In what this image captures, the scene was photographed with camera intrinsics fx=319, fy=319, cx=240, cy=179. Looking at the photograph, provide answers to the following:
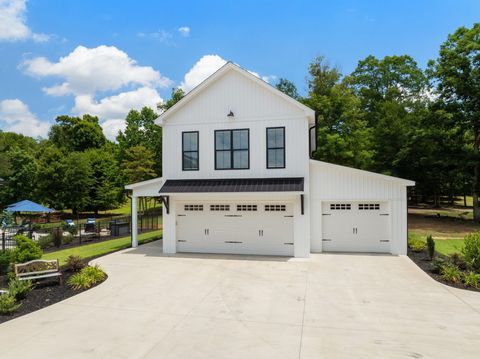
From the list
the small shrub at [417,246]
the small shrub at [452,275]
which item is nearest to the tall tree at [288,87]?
the small shrub at [417,246]

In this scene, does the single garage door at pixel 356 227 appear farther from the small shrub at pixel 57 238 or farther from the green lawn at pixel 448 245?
the small shrub at pixel 57 238

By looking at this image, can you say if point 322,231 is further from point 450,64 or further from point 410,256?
point 450,64

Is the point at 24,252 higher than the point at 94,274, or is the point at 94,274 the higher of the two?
the point at 24,252

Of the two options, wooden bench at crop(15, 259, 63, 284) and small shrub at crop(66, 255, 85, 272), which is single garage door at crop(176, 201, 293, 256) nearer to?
small shrub at crop(66, 255, 85, 272)

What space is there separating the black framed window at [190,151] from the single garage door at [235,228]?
1844mm

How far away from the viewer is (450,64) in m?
28.0

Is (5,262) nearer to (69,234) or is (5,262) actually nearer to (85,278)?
(85,278)

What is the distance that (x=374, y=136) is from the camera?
34219mm

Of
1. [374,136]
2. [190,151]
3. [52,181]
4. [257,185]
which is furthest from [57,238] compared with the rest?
[374,136]

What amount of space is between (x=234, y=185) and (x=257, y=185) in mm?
1061

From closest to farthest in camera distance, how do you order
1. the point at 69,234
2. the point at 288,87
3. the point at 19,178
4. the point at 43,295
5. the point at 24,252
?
the point at 43,295 → the point at 24,252 → the point at 69,234 → the point at 19,178 → the point at 288,87

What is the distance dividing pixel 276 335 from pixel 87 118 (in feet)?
196

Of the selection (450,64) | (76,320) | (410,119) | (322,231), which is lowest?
(76,320)

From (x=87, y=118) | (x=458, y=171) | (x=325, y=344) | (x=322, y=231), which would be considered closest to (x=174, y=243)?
(x=322, y=231)
